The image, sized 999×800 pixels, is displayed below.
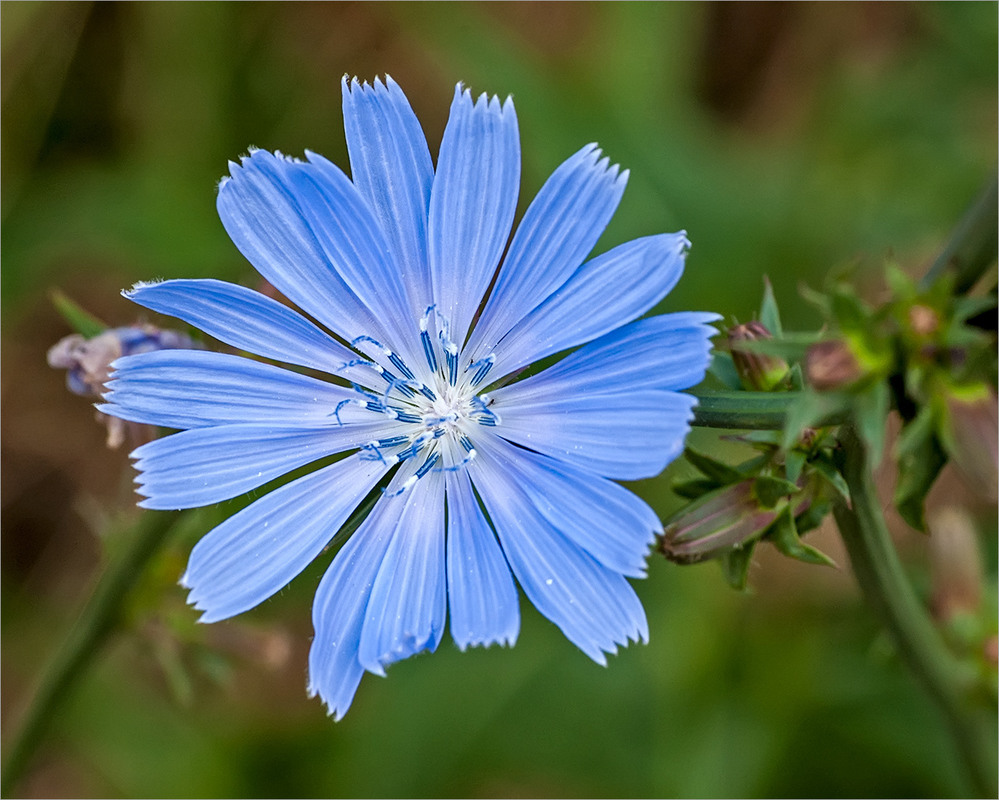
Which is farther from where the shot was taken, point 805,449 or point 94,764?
point 94,764

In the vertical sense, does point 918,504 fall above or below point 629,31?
below

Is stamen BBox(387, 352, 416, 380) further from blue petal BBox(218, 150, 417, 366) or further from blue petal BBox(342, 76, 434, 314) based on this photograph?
blue petal BBox(342, 76, 434, 314)

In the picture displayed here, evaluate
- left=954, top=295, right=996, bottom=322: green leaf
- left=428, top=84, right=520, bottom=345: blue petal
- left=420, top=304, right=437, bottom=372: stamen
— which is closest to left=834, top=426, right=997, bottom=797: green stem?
left=954, top=295, right=996, bottom=322: green leaf

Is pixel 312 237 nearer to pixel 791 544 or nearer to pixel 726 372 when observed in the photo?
pixel 726 372

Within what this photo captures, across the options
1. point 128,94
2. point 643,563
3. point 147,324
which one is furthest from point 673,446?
point 128,94

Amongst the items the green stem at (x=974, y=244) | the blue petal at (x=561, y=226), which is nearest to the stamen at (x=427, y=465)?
the blue petal at (x=561, y=226)

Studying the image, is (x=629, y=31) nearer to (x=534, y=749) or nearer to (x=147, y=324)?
(x=147, y=324)
